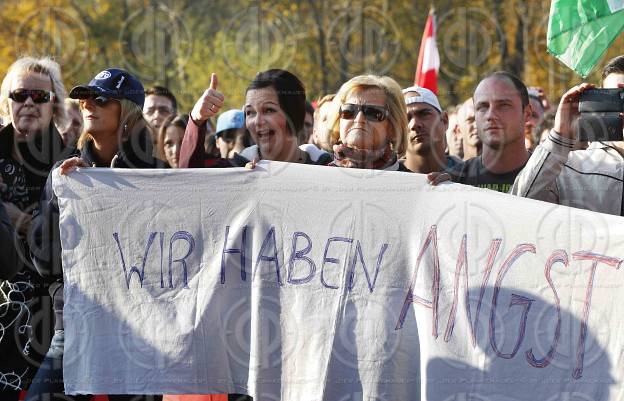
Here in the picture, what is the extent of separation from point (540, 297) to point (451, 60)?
13.1 metres

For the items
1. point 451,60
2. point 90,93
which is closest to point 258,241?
point 90,93

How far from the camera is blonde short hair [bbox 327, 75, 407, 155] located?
15.1 feet

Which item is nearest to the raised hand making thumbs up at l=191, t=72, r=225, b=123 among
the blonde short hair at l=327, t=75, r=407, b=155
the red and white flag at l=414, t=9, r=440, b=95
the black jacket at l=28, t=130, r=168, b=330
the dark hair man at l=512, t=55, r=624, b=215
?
the black jacket at l=28, t=130, r=168, b=330

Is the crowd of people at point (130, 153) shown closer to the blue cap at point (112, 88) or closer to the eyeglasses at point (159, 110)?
the blue cap at point (112, 88)

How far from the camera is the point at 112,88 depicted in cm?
471

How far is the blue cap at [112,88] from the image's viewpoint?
4680 millimetres

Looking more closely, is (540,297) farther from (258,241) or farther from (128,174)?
(128,174)

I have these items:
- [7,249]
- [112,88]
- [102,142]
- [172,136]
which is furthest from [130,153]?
[172,136]

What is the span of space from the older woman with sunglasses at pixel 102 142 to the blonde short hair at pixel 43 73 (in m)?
0.42

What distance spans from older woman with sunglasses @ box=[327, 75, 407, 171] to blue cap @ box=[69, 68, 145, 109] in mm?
799

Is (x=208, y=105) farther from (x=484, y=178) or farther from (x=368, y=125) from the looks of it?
(x=484, y=178)

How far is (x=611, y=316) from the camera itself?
4113mm

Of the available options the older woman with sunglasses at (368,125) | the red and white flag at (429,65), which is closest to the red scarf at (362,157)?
the older woman with sunglasses at (368,125)

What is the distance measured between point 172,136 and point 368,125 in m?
2.74
